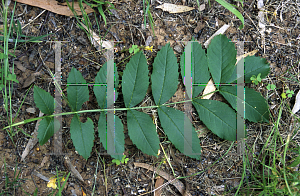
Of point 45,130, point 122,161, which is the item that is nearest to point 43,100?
point 45,130

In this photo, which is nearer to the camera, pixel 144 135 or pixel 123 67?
pixel 144 135

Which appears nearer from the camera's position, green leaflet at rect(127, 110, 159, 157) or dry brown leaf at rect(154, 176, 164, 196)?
green leaflet at rect(127, 110, 159, 157)

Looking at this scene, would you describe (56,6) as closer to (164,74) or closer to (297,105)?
(164,74)

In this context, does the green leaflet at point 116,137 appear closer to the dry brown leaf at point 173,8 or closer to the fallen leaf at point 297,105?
the dry brown leaf at point 173,8

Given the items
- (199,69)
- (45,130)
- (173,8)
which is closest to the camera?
(45,130)

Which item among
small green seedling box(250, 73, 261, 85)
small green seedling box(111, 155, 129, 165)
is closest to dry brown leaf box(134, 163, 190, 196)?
small green seedling box(111, 155, 129, 165)

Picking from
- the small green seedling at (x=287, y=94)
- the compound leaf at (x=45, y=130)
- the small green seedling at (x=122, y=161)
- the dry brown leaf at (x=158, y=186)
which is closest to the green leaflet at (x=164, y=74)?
the small green seedling at (x=122, y=161)

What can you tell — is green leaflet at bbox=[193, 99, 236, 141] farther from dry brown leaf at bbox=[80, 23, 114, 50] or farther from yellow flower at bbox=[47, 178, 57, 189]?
yellow flower at bbox=[47, 178, 57, 189]
